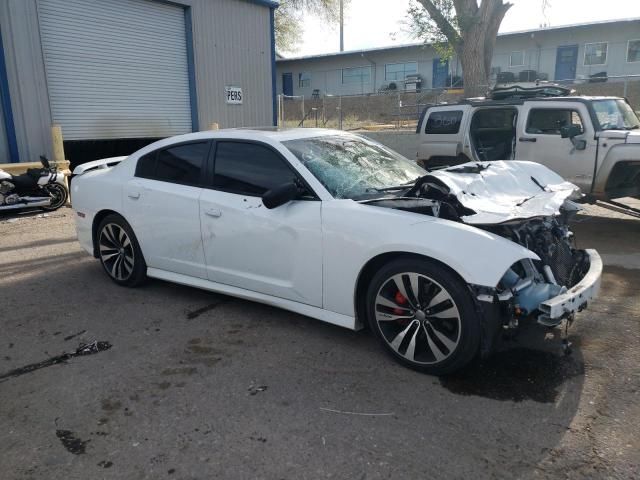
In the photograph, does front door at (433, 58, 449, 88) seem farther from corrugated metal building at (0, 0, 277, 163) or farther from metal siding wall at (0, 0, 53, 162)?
metal siding wall at (0, 0, 53, 162)

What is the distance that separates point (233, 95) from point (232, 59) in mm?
1021

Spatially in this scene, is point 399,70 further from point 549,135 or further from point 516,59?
point 549,135

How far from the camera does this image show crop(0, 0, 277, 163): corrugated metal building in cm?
1111

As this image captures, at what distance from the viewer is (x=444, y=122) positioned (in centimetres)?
945

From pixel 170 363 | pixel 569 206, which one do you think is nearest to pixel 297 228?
pixel 170 363

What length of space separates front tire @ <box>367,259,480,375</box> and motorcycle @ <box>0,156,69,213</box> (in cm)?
832

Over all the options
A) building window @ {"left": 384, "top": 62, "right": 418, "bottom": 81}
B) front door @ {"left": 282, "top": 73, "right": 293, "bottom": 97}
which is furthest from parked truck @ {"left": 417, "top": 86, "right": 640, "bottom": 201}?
front door @ {"left": 282, "top": 73, "right": 293, "bottom": 97}

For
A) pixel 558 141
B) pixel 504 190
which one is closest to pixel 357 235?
pixel 504 190

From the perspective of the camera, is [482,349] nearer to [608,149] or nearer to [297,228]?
[297,228]

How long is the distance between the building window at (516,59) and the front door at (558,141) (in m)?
24.0

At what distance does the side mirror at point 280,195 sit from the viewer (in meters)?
3.90

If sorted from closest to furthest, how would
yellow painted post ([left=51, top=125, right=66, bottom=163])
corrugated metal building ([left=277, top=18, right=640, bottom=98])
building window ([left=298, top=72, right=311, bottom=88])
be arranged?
yellow painted post ([left=51, top=125, right=66, bottom=163])
corrugated metal building ([left=277, top=18, right=640, bottom=98])
building window ([left=298, top=72, right=311, bottom=88])

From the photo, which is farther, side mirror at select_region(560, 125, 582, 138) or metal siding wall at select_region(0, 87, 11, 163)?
metal siding wall at select_region(0, 87, 11, 163)

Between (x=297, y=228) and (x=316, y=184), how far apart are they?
0.36 meters
